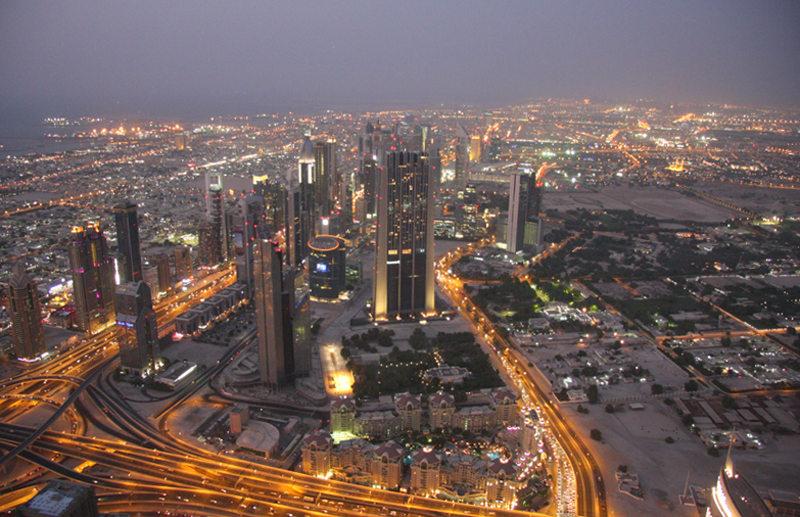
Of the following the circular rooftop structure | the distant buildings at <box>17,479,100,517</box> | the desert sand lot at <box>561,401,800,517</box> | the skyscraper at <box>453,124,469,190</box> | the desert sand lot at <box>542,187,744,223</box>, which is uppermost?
the skyscraper at <box>453,124,469,190</box>

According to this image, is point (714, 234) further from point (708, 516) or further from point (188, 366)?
point (188, 366)

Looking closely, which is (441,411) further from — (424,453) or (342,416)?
(342,416)

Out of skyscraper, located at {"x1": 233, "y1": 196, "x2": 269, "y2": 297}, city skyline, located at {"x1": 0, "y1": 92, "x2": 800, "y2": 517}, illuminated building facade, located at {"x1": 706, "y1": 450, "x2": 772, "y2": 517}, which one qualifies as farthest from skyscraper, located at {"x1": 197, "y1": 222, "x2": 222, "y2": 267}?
illuminated building facade, located at {"x1": 706, "y1": 450, "x2": 772, "y2": 517}

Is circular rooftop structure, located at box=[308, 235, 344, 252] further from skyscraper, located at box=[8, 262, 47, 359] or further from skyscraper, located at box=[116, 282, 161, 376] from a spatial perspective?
skyscraper, located at box=[8, 262, 47, 359]

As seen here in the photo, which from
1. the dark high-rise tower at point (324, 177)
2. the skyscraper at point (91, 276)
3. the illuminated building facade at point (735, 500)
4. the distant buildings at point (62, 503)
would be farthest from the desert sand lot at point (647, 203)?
the distant buildings at point (62, 503)

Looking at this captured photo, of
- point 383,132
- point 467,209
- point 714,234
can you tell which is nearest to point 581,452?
point 467,209

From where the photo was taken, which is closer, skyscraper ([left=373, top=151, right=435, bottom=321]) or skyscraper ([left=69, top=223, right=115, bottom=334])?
skyscraper ([left=69, top=223, right=115, bottom=334])
